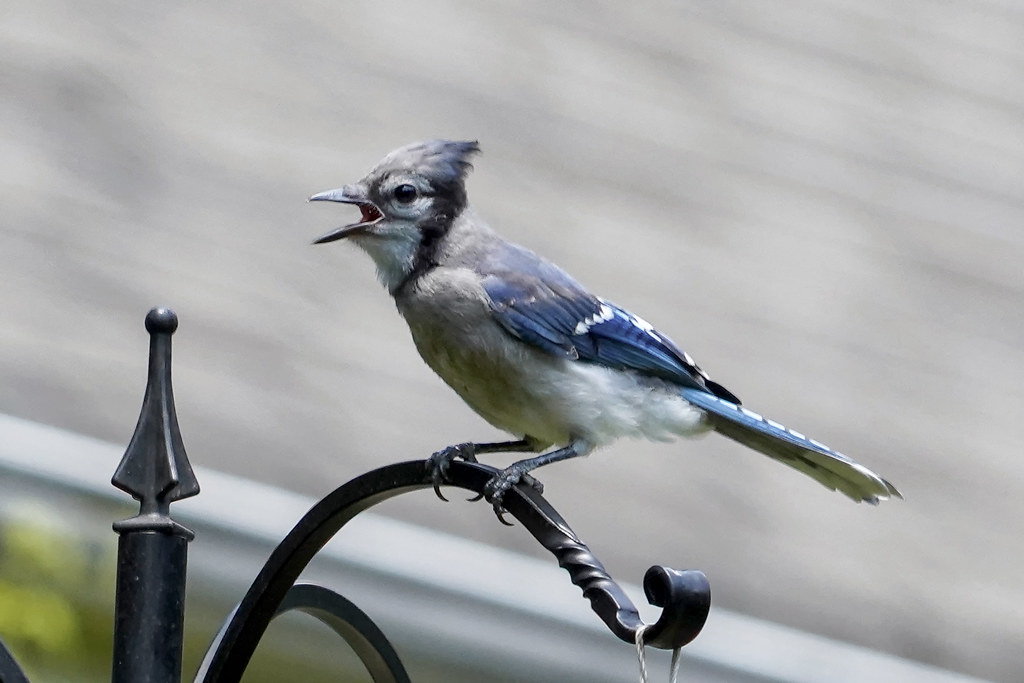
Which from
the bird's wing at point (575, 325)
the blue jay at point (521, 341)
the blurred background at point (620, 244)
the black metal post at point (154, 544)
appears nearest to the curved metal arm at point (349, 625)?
the black metal post at point (154, 544)

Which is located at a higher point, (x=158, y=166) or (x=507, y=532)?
(x=158, y=166)

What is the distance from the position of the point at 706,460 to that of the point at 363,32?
176 cm

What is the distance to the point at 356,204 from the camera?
7.63 ft

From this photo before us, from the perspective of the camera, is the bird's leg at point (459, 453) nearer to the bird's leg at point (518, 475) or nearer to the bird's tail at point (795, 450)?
the bird's leg at point (518, 475)

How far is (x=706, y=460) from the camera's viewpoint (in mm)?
4180

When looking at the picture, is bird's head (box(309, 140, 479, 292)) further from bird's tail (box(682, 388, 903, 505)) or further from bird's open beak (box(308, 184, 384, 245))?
bird's tail (box(682, 388, 903, 505))

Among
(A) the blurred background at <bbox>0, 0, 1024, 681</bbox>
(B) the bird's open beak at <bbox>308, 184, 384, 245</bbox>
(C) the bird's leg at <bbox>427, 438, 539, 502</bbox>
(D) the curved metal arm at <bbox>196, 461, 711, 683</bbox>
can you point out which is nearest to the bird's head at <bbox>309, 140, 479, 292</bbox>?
(B) the bird's open beak at <bbox>308, 184, 384, 245</bbox>

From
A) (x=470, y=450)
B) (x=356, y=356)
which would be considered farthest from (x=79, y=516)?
(x=470, y=450)

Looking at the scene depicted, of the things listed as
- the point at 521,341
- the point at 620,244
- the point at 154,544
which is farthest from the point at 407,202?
the point at 620,244

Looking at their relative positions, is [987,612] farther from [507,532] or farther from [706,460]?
[507,532]

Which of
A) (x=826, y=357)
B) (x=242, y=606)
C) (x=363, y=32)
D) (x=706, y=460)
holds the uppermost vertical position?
(x=363, y=32)

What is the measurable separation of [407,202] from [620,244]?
7.07 ft

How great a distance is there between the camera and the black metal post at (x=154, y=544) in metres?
1.49

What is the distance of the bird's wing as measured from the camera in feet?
7.54
